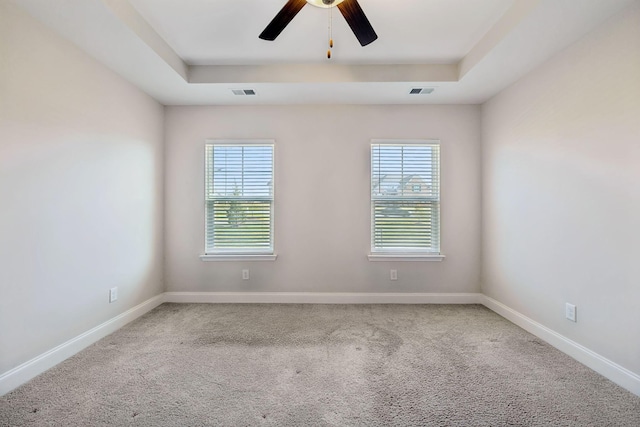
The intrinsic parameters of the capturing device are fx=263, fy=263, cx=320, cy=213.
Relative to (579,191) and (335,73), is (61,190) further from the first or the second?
(579,191)

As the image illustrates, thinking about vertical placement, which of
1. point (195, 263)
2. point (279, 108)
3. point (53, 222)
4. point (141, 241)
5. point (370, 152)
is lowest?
point (195, 263)

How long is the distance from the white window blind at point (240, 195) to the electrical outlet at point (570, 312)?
113 inches

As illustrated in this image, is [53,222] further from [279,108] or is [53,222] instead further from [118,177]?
[279,108]

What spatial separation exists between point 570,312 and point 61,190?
411 cm

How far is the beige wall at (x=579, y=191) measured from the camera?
1728 mm

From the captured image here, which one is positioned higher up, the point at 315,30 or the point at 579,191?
the point at 315,30

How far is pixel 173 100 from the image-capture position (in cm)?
315

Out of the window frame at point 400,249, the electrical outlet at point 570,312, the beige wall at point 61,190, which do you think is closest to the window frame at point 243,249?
the beige wall at point 61,190

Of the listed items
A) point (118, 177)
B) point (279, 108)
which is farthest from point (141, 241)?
point (279, 108)

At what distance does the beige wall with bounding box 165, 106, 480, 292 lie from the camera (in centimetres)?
326

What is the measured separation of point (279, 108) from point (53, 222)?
2410 millimetres

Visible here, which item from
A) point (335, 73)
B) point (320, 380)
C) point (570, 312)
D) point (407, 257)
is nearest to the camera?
point (320, 380)

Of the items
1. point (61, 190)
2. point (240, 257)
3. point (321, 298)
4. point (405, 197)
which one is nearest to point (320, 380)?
point (321, 298)

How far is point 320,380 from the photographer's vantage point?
1784 mm
